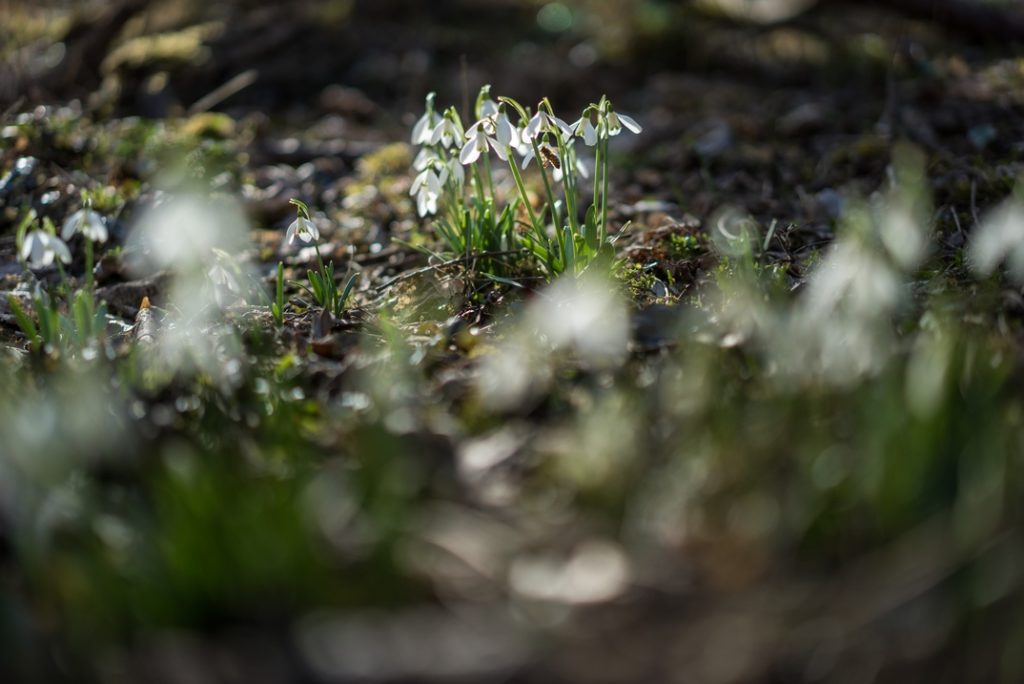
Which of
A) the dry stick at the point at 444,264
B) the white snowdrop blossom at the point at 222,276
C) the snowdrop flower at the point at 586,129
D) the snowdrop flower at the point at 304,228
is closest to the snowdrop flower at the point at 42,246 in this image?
the white snowdrop blossom at the point at 222,276

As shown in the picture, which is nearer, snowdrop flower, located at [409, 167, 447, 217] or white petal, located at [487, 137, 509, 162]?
white petal, located at [487, 137, 509, 162]

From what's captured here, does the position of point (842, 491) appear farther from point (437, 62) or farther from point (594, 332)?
point (437, 62)

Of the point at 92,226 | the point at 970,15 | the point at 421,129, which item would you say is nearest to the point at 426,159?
the point at 421,129

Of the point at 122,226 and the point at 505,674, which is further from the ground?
the point at 122,226

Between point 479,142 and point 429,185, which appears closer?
point 479,142

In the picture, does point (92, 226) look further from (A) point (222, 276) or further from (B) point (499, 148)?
(B) point (499, 148)

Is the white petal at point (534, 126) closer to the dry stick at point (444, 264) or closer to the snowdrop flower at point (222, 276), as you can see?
the dry stick at point (444, 264)

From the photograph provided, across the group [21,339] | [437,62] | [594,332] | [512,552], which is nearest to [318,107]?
[437,62]

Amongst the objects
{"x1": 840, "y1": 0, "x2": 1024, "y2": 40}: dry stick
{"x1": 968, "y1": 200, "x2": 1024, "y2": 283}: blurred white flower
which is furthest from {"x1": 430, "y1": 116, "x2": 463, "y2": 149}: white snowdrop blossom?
{"x1": 840, "y1": 0, "x2": 1024, "y2": 40}: dry stick

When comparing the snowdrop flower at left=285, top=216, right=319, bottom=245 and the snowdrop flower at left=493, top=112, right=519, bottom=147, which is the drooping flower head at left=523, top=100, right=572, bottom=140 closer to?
the snowdrop flower at left=493, top=112, right=519, bottom=147

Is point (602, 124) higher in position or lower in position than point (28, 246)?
higher

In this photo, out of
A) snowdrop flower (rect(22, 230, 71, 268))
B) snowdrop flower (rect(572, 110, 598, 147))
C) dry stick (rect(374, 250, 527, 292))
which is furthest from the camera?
dry stick (rect(374, 250, 527, 292))
